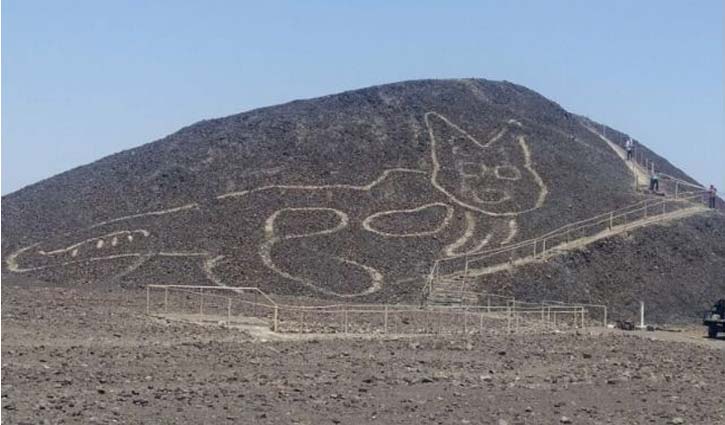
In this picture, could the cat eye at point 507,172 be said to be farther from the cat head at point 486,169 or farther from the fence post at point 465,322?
the fence post at point 465,322

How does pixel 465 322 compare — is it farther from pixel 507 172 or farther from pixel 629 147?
pixel 629 147

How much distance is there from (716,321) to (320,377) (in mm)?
26091

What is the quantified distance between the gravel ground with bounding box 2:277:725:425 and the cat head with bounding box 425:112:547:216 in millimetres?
24006

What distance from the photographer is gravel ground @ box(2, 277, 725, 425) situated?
1811 centimetres

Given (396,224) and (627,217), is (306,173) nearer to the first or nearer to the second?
(396,224)

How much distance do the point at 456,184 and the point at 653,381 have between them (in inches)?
1409

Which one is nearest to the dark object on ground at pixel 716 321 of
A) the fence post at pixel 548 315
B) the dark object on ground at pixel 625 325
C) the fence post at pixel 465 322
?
the dark object on ground at pixel 625 325

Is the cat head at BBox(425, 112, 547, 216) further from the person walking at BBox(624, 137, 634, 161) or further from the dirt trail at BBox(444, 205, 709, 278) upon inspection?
the person walking at BBox(624, 137, 634, 161)

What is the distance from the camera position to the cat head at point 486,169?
5994 centimetres

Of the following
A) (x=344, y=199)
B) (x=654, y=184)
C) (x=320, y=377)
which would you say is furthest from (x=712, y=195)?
(x=320, y=377)

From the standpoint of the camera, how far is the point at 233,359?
25172 millimetres

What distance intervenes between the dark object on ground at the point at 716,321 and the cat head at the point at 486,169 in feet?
45.8

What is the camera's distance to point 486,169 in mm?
63344

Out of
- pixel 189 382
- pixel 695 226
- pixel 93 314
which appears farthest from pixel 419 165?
pixel 189 382
